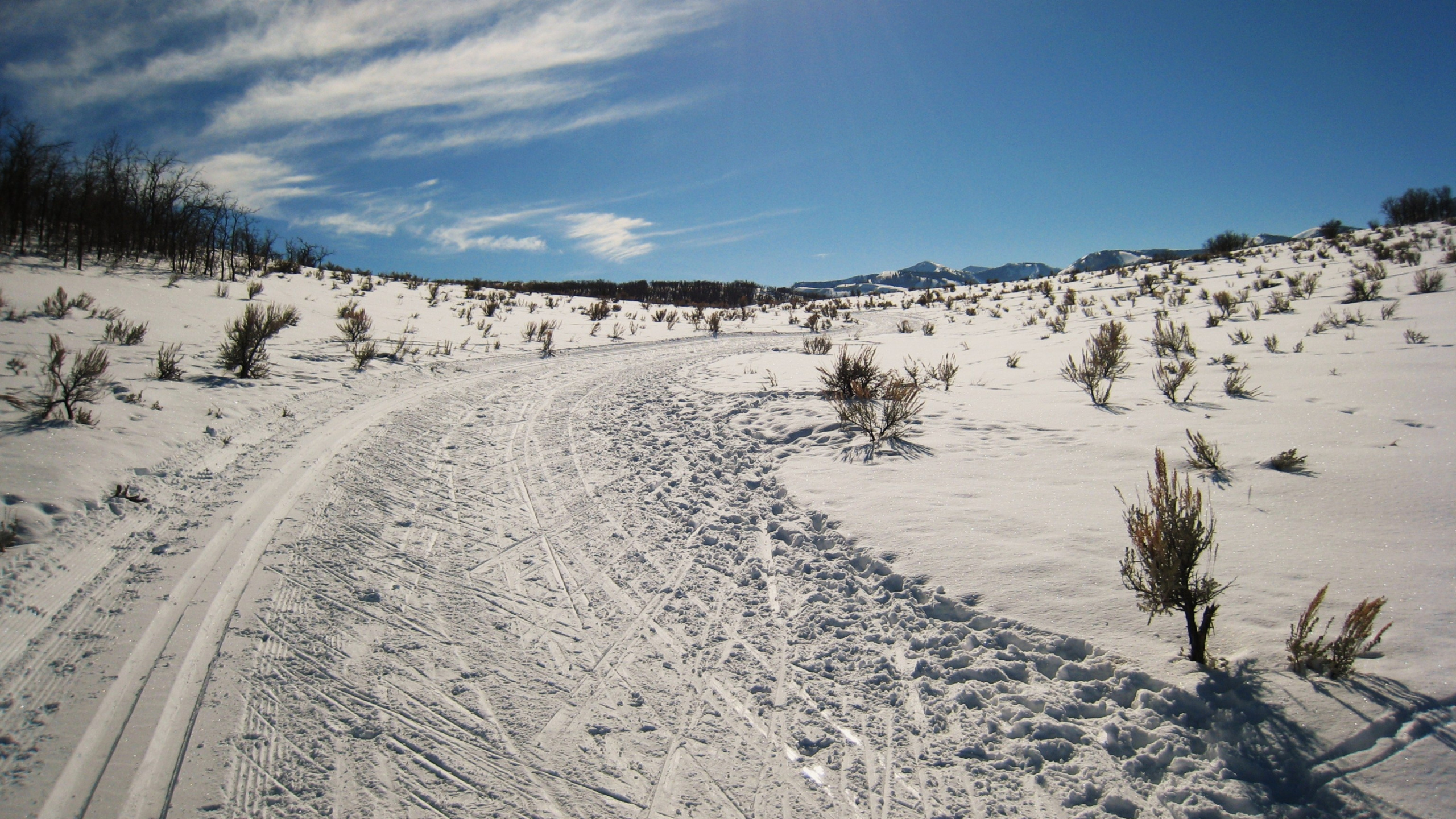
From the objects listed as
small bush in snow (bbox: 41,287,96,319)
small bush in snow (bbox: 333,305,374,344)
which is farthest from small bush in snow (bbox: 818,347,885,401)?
small bush in snow (bbox: 41,287,96,319)

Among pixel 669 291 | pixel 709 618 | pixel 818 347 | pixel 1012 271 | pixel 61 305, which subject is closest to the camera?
pixel 709 618

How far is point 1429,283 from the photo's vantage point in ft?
32.6

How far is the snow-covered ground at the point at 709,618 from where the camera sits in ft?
6.26

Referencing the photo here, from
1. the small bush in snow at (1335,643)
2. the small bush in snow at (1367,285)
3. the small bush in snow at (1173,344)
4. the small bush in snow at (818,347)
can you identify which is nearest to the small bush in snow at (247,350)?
the small bush in snow at (818,347)

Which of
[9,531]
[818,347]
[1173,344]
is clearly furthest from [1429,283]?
[9,531]

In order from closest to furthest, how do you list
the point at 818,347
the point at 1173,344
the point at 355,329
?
the point at 1173,344 < the point at 355,329 < the point at 818,347

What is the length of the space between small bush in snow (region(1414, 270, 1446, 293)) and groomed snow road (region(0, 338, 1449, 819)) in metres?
13.4

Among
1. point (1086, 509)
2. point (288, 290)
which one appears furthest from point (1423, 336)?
point (288, 290)

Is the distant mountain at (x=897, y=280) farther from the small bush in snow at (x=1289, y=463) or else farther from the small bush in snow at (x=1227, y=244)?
the small bush in snow at (x=1289, y=463)

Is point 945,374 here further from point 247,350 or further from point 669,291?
point 669,291

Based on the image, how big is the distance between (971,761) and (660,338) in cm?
1516

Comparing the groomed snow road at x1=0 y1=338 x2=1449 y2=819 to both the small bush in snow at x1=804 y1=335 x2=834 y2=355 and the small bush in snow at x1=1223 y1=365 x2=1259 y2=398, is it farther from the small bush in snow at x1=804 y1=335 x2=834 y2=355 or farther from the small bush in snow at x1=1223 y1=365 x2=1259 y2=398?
the small bush in snow at x1=804 y1=335 x2=834 y2=355

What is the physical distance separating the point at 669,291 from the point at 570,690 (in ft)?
153

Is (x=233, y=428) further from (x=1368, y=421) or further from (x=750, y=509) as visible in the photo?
(x=1368, y=421)
